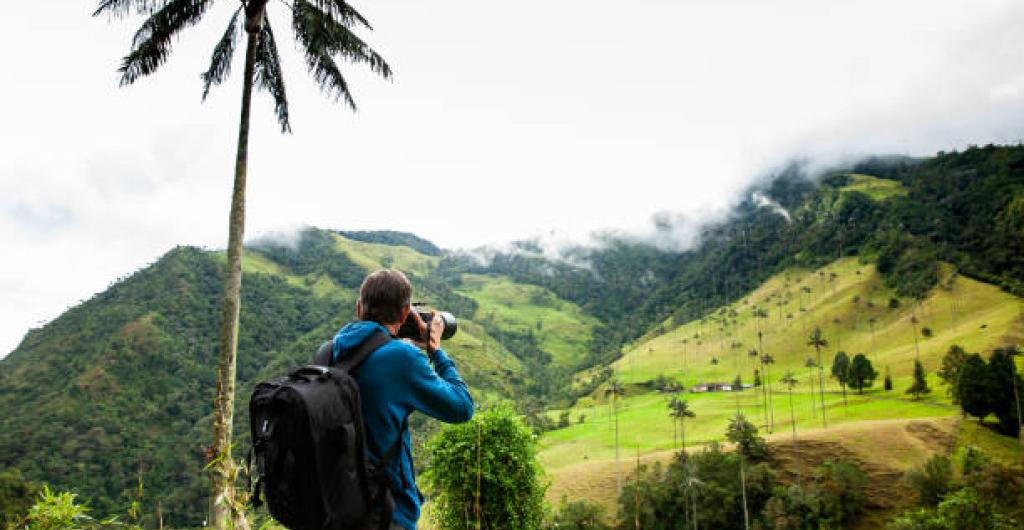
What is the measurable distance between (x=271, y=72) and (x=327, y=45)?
1385 mm

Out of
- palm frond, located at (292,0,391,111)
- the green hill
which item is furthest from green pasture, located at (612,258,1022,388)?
A: palm frond, located at (292,0,391,111)

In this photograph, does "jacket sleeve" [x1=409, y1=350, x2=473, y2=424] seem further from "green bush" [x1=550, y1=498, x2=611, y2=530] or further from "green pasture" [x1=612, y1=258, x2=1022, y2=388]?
"green pasture" [x1=612, y1=258, x2=1022, y2=388]

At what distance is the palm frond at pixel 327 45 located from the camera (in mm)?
10000

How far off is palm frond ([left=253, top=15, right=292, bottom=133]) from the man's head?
9.46 metres

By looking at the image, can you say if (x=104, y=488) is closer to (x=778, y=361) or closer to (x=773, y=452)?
(x=773, y=452)

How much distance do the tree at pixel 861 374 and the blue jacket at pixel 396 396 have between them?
A: 99.4 metres

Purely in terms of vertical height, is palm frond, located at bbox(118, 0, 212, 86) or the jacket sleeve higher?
palm frond, located at bbox(118, 0, 212, 86)

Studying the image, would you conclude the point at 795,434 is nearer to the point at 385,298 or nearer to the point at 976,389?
the point at 976,389

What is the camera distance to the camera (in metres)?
3.01

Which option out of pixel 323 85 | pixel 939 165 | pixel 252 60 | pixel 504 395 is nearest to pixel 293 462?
pixel 252 60

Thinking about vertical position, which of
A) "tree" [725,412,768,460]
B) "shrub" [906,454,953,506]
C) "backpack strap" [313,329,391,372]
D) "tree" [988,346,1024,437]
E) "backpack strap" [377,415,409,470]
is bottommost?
"shrub" [906,454,953,506]

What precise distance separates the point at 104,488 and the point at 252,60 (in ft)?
264

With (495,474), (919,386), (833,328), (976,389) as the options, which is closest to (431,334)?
(495,474)

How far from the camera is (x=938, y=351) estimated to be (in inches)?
3632
